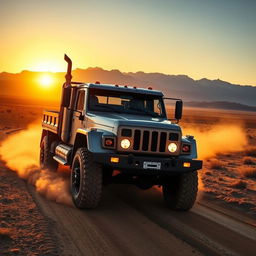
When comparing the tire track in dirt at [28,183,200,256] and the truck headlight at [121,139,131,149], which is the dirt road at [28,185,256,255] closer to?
the tire track in dirt at [28,183,200,256]

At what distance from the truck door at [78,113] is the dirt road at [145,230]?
1687mm

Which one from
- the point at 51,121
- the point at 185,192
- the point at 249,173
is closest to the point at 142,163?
the point at 185,192

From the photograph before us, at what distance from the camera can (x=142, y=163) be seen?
769 centimetres

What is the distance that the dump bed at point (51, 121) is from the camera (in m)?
11.1

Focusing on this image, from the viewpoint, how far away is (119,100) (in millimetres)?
9492

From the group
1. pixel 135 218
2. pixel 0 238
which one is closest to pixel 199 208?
pixel 135 218

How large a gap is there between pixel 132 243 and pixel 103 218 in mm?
1428

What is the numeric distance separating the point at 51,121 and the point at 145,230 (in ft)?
18.9

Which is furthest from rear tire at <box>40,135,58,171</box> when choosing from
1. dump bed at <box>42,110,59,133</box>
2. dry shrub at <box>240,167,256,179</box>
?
dry shrub at <box>240,167,256,179</box>

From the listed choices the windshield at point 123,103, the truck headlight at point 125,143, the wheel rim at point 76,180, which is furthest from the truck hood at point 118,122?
the wheel rim at point 76,180

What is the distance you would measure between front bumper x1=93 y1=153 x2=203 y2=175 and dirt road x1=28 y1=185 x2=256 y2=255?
2.85ft

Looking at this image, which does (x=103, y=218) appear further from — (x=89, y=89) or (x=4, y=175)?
(x=4, y=175)

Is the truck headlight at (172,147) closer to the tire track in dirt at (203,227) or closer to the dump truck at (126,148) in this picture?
the dump truck at (126,148)

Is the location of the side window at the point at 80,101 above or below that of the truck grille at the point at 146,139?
above
